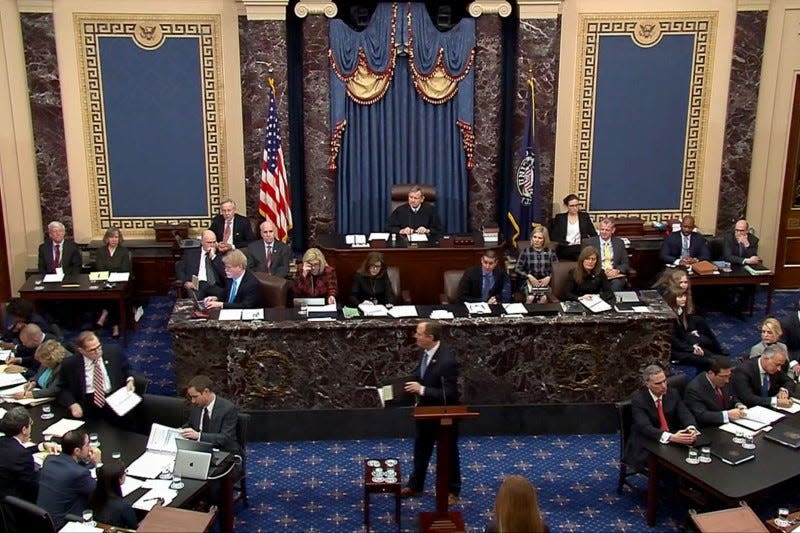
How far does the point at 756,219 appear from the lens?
12461 millimetres

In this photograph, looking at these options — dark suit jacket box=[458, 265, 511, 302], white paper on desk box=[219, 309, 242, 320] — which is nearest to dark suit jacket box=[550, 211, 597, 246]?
dark suit jacket box=[458, 265, 511, 302]

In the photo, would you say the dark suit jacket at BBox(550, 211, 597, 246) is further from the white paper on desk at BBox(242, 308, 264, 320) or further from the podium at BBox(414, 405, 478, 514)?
the podium at BBox(414, 405, 478, 514)

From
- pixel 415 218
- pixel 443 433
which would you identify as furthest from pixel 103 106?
pixel 443 433

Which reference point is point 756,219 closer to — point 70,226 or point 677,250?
point 677,250

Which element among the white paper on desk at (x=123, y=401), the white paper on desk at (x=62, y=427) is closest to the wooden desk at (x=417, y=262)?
the white paper on desk at (x=123, y=401)

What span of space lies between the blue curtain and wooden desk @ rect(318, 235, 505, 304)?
1.69 m

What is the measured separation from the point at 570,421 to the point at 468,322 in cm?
139

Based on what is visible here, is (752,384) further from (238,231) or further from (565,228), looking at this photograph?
(238,231)

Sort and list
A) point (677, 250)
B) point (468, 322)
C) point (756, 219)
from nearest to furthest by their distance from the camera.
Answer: point (468, 322) < point (677, 250) < point (756, 219)

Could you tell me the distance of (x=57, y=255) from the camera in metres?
10.9

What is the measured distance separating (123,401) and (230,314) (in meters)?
1.49

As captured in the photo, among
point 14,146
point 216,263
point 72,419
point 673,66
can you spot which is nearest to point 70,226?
point 14,146

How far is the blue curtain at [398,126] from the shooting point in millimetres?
11805

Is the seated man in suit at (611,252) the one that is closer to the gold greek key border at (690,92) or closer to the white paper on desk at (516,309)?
the gold greek key border at (690,92)
